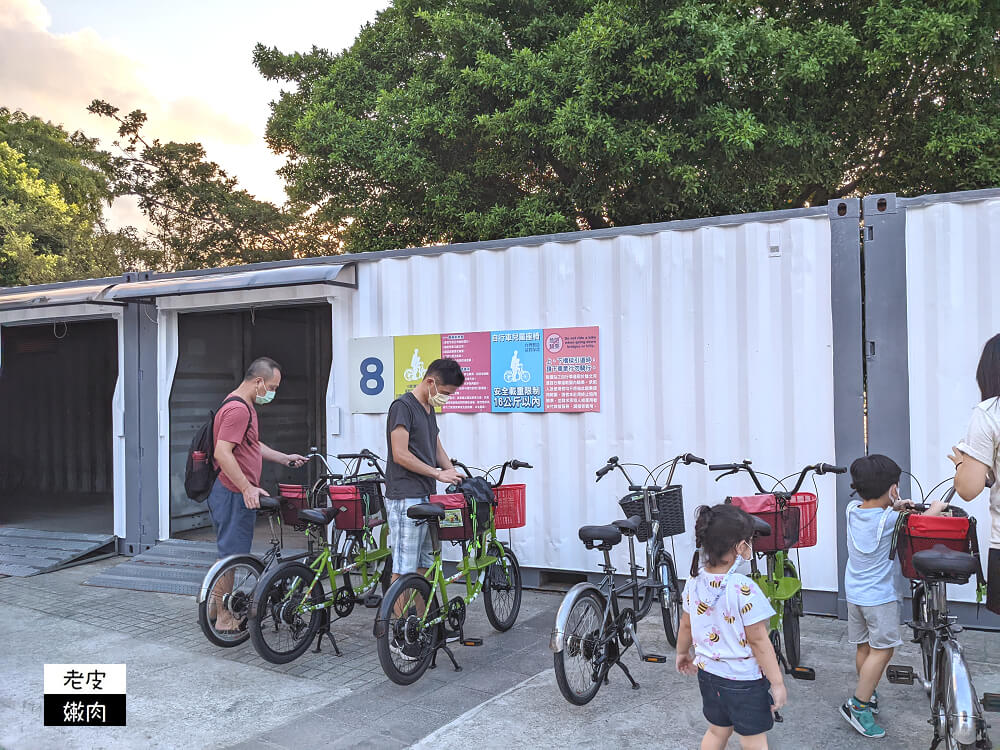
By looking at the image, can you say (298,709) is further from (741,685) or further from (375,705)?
(741,685)

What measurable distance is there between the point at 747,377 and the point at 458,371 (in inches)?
88.7

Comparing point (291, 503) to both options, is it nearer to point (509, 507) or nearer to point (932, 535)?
point (509, 507)

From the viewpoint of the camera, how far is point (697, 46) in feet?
36.5

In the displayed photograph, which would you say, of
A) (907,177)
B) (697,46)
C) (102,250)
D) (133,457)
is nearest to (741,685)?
(133,457)

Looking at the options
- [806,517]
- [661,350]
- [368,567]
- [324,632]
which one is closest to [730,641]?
[806,517]

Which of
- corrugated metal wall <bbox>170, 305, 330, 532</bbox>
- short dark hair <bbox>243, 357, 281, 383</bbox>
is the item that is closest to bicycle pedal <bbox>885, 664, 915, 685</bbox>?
short dark hair <bbox>243, 357, 281, 383</bbox>

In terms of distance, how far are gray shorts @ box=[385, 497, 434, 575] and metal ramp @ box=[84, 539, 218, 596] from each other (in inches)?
113

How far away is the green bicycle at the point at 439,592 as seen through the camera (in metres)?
4.18

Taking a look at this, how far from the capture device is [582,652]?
3.88 metres

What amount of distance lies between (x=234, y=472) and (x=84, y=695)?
4.66ft

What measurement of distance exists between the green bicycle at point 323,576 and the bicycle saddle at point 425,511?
665 mm

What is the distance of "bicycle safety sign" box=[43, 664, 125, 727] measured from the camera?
4062 millimetres

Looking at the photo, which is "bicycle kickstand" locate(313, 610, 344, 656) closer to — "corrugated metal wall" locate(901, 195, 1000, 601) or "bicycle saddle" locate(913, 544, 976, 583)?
"bicycle saddle" locate(913, 544, 976, 583)

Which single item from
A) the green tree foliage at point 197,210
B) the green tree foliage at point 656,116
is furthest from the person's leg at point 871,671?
the green tree foliage at point 197,210
